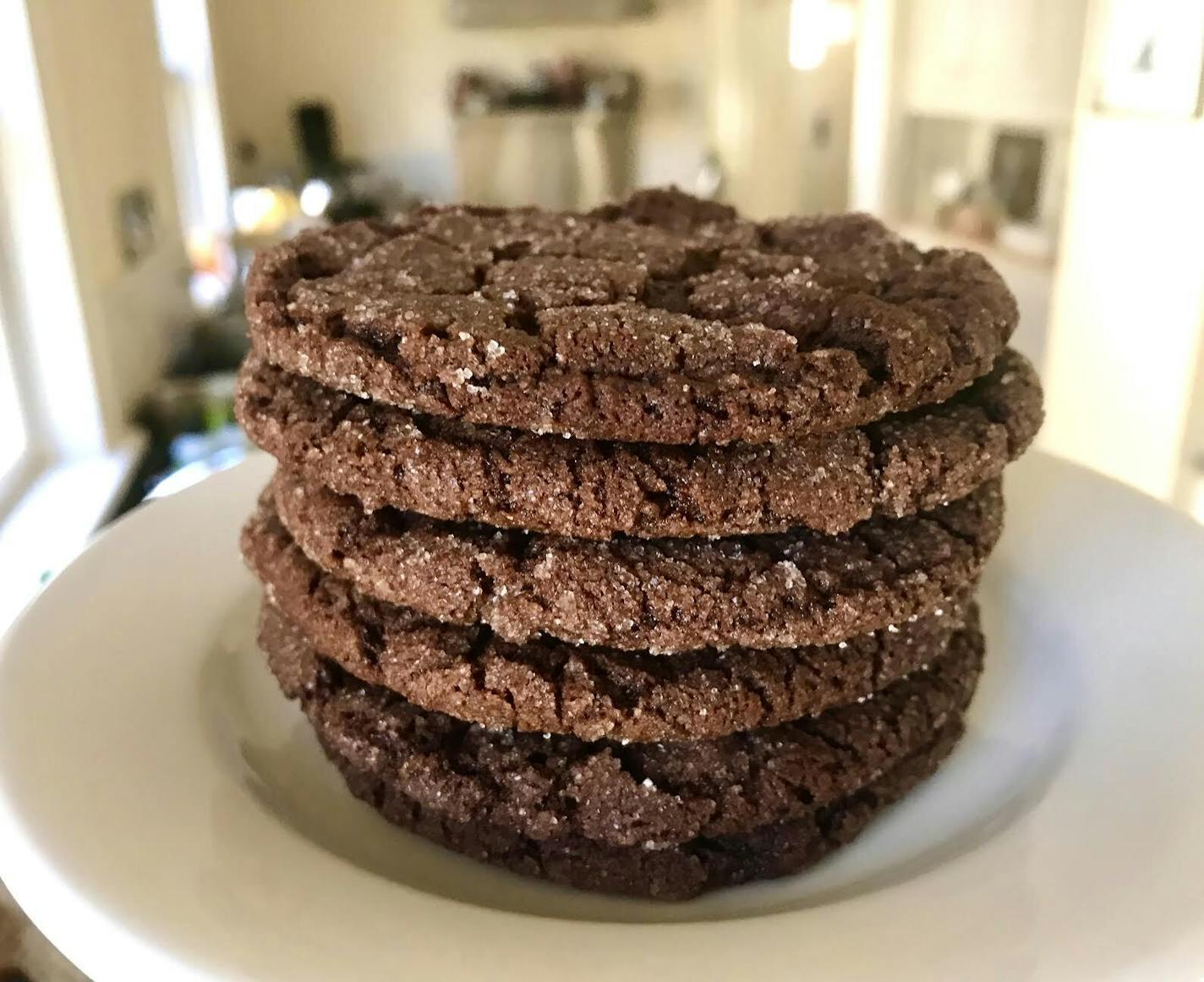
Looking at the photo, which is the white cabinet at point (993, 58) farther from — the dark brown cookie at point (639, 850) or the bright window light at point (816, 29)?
the dark brown cookie at point (639, 850)

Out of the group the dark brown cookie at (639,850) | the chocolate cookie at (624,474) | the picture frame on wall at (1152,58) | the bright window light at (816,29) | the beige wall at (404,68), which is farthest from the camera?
the beige wall at (404,68)

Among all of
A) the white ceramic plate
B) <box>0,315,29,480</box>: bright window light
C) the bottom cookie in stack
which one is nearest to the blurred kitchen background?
<box>0,315,29,480</box>: bright window light

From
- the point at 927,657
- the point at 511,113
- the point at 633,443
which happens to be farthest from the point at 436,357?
the point at 511,113

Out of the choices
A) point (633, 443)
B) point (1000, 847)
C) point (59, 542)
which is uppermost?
point (633, 443)

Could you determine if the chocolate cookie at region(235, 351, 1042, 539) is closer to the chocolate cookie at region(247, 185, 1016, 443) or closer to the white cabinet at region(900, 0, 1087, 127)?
the chocolate cookie at region(247, 185, 1016, 443)

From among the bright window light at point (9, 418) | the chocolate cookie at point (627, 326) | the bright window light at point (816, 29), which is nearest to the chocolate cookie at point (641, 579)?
the chocolate cookie at point (627, 326)

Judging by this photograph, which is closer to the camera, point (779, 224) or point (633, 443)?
point (633, 443)

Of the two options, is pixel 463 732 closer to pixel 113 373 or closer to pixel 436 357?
pixel 436 357
